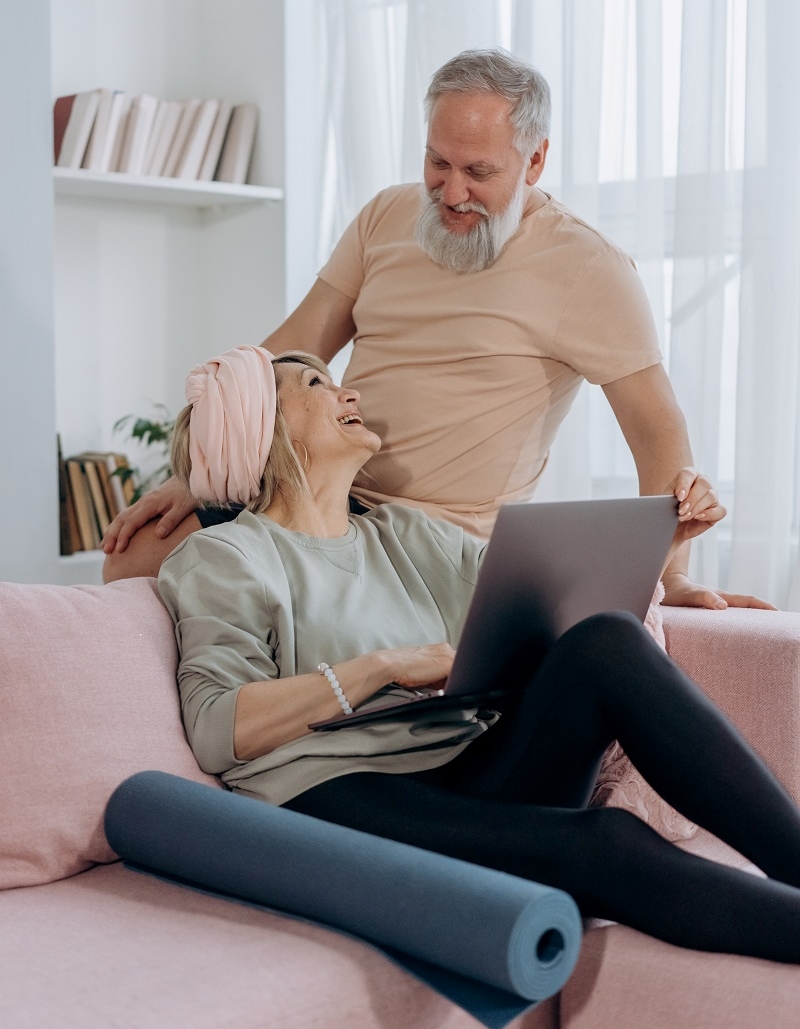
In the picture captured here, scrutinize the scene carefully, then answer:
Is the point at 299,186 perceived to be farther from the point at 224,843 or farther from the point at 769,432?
the point at 224,843

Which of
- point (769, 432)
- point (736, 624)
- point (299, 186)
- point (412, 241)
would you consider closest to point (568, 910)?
point (736, 624)

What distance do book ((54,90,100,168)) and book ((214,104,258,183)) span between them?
18.4 inches

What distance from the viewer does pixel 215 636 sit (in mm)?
1637

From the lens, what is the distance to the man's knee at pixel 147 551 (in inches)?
86.4

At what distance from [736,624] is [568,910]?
2.84ft

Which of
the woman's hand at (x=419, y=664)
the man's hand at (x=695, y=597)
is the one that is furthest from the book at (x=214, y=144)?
the woman's hand at (x=419, y=664)

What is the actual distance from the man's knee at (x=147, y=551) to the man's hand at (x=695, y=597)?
→ 0.82 meters

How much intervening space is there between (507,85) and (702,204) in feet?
2.77

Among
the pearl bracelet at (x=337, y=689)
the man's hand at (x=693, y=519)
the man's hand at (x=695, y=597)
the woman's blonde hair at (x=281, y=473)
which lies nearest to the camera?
the pearl bracelet at (x=337, y=689)

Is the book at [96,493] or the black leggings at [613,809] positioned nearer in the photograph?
the black leggings at [613,809]

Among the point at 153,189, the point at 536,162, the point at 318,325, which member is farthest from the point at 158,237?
the point at 536,162

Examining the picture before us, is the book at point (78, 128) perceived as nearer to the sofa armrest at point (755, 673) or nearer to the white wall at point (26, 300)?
the white wall at point (26, 300)

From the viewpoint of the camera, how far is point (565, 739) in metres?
1.57

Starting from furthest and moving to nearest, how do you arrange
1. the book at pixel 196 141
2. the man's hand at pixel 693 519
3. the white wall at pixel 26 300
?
the book at pixel 196 141 < the white wall at pixel 26 300 < the man's hand at pixel 693 519
